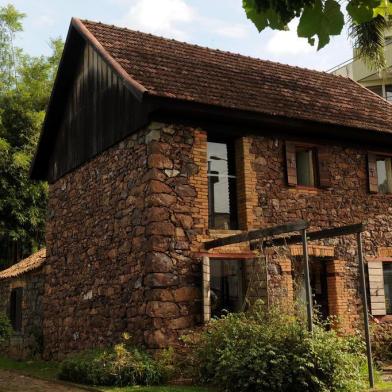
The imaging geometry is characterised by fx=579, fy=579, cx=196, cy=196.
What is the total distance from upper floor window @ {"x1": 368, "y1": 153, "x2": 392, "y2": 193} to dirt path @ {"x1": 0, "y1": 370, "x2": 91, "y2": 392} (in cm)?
815

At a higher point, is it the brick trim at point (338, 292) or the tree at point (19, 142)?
the tree at point (19, 142)

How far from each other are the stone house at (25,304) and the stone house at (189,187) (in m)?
0.79

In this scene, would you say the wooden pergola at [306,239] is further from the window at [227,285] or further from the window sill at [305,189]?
the window sill at [305,189]

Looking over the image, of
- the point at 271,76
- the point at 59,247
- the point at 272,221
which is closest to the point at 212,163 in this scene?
the point at 272,221

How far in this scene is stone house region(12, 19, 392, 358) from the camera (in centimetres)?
1100

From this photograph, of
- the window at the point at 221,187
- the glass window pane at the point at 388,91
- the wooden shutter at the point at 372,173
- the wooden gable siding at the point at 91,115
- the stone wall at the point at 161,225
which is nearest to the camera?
the stone wall at the point at 161,225

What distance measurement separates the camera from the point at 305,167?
13203 mm

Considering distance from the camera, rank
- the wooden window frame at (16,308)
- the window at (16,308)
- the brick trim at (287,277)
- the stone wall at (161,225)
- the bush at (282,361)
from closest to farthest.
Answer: the bush at (282,361) < the stone wall at (161,225) < the brick trim at (287,277) < the wooden window frame at (16,308) < the window at (16,308)

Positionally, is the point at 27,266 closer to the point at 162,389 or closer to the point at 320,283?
the point at 320,283

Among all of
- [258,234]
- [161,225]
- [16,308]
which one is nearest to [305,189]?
[258,234]

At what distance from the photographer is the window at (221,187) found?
1198cm

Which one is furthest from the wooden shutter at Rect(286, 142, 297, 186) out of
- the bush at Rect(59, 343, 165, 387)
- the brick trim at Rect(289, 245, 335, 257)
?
the bush at Rect(59, 343, 165, 387)

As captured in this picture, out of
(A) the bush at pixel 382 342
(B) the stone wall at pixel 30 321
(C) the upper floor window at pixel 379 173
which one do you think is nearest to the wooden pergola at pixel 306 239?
(A) the bush at pixel 382 342

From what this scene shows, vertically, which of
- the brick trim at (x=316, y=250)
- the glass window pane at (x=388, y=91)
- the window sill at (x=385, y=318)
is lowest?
the window sill at (x=385, y=318)
